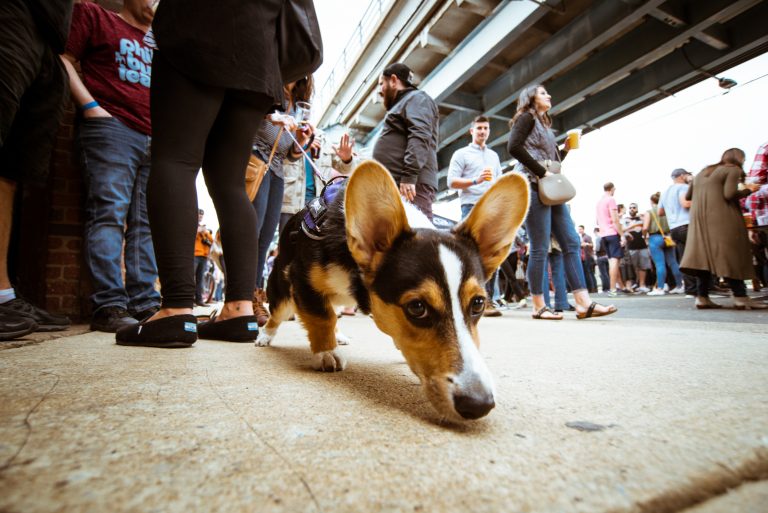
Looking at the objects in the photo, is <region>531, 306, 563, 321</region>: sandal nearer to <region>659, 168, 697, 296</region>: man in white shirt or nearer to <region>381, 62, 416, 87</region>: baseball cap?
<region>381, 62, 416, 87</region>: baseball cap

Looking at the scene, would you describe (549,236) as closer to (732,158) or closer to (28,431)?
(732,158)

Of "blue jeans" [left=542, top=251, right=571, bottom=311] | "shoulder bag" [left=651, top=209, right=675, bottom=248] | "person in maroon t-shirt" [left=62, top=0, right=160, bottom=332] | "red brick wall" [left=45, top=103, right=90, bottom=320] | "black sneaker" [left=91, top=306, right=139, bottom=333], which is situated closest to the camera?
"black sneaker" [left=91, top=306, right=139, bottom=333]

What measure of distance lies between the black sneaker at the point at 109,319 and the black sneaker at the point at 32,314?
0.59 feet

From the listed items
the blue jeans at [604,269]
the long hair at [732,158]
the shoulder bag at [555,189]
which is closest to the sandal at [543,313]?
the shoulder bag at [555,189]

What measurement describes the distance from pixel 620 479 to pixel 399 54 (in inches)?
398

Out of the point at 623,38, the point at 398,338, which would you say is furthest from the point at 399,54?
the point at 398,338

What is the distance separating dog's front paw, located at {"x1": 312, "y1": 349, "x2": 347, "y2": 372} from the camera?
1.49 meters

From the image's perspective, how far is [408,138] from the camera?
3277mm

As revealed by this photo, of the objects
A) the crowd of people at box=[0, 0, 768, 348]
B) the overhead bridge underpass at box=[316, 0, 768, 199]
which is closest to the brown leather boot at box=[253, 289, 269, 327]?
the crowd of people at box=[0, 0, 768, 348]

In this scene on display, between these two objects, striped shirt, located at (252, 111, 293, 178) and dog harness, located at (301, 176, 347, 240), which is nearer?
dog harness, located at (301, 176, 347, 240)

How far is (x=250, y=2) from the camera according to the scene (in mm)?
1803

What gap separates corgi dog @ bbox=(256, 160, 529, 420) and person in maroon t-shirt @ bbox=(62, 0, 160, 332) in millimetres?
1859

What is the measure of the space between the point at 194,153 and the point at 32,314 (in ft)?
5.31

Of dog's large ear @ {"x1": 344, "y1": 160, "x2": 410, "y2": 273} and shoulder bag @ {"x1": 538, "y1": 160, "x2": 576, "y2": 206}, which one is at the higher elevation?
shoulder bag @ {"x1": 538, "y1": 160, "x2": 576, "y2": 206}
